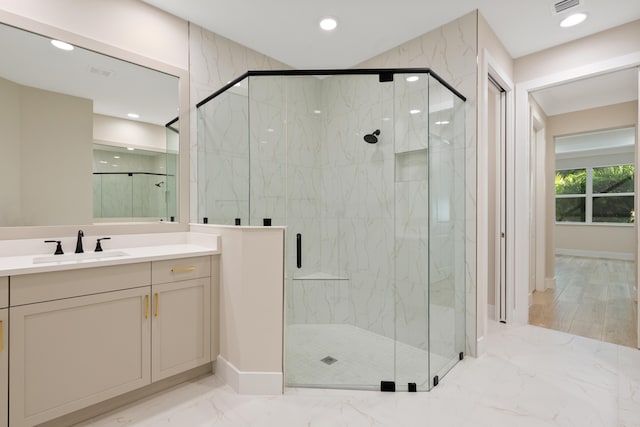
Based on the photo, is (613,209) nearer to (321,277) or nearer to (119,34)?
(321,277)

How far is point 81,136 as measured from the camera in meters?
2.06

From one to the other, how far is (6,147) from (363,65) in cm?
297

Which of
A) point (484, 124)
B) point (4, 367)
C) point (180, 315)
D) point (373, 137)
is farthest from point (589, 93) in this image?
point (4, 367)

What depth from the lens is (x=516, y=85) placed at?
310 cm

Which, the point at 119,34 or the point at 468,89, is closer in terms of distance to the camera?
the point at 119,34

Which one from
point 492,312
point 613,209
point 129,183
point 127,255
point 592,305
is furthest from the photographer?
point 613,209

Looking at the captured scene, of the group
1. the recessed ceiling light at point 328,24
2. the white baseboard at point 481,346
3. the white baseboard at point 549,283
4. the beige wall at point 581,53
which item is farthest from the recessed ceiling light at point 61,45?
the white baseboard at point 549,283

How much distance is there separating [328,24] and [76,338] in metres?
2.77

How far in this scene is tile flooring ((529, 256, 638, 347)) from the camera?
293cm

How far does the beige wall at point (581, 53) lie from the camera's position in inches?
99.0

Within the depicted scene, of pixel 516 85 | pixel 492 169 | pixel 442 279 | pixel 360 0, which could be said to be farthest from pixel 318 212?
pixel 516 85

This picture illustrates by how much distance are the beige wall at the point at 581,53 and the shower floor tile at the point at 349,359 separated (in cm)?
283

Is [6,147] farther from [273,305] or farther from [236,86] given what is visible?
[273,305]

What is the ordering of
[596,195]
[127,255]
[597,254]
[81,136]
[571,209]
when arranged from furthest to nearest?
1. [571,209]
2. [596,195]
3. [597,254]
4. [81,136]
5. [127,255]
